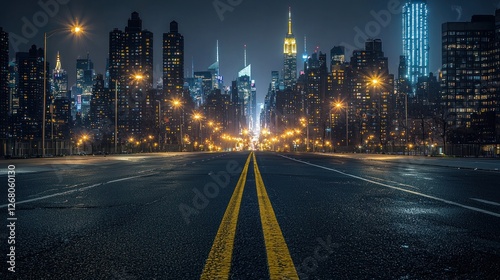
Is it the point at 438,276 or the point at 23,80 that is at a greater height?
the point at 23,80

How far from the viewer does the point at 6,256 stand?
4.40m

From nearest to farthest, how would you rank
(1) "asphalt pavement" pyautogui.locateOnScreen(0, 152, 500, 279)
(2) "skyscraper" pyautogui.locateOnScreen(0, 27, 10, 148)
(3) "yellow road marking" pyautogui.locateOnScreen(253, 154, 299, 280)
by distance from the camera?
(3) "yellow road marking" pyautogui.locateOnScreen(253, 154, 299, 280)
(1) "asphalt pavement" pyautogui.locateOnScreen(0, 152, 500, 279)
(2) "skyscraper" pyautogui.locateOnScreen(0, 27, 10, 148)

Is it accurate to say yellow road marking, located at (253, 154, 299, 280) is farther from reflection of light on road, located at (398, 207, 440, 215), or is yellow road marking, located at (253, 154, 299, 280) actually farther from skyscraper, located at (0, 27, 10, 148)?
skyscraper, located at (0, 27, 10, 148)

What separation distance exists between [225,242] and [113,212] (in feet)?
10.4

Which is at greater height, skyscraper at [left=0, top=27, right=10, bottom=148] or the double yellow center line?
skyscraper at [left=0, top=27, right=10, bottom=148]

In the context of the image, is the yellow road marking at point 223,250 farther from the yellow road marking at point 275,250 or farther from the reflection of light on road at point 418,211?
the reflection of light on road at point 418,211

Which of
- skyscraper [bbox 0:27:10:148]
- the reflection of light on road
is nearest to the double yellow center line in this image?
the reflection of light on road

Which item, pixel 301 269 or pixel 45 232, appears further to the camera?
pixel 45 232

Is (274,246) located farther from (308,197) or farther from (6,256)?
(308,197)

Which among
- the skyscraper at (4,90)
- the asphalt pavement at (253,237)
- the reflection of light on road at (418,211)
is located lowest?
the reflection of light on road at (418,211)

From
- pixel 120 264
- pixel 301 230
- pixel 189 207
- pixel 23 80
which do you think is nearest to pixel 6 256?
pixel 120 264

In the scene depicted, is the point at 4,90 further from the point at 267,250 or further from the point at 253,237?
the point at 267,250

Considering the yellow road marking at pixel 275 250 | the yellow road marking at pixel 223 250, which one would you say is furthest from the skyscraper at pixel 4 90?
the yellow road marking at pixel 275 250

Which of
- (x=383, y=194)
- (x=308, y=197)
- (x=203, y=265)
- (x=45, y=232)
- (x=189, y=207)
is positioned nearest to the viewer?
(x=203, y=265)
